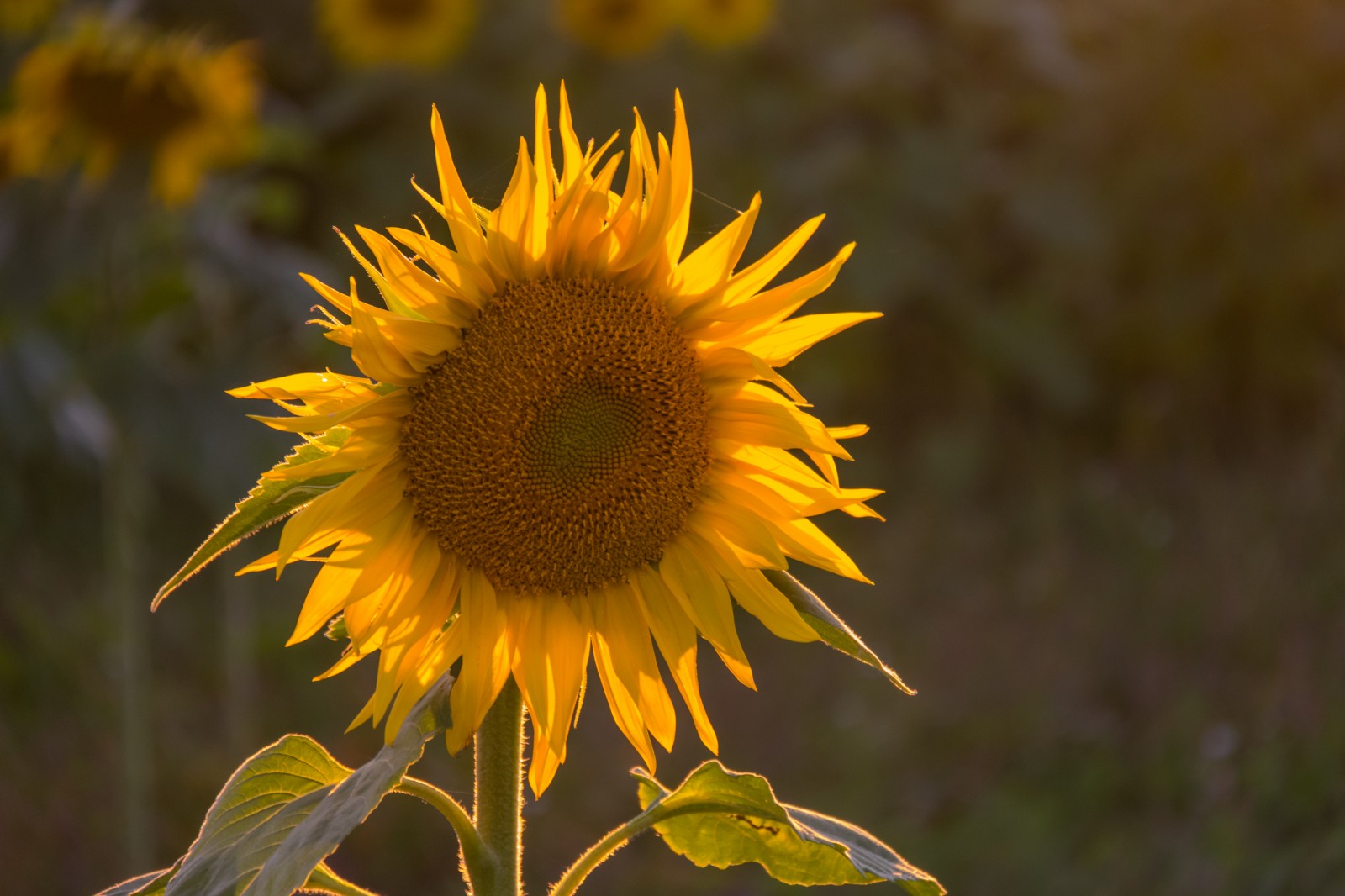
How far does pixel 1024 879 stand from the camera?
290 centimetres

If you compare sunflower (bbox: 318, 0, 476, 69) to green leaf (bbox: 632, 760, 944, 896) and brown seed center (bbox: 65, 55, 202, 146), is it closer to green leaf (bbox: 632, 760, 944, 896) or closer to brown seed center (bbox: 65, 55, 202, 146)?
brown seed center (bbox: 65, 55, 202, 146)

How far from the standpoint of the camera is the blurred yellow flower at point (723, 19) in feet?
16.9

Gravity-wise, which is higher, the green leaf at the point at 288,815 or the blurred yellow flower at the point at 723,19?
the blurred yellow flower at the point at 723,19

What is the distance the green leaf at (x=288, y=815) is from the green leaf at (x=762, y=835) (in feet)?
0.67

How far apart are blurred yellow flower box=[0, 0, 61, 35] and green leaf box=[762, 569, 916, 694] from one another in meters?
3.80

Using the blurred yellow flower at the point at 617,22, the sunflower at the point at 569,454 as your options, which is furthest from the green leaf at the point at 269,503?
the blurred yellow flower at the point at 617,22

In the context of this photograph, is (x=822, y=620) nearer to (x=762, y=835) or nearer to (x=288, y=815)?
(x=762, y=835)

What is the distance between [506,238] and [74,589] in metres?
4.28

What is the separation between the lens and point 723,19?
520 cm

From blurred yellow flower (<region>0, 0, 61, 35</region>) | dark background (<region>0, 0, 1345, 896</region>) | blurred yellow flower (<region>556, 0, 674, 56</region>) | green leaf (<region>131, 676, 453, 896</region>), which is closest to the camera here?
green leaf (<region>131, 676, 453, 896</region>)

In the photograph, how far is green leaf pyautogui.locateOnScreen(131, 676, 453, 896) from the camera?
2.98ft

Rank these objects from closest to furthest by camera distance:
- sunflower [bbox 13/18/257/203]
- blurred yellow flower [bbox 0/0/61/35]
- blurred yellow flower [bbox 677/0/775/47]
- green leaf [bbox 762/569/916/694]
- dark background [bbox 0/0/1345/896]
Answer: green leaf [bbox 762/569/916/694] < sunflower [bbox 13/18/257/203] < dark background [bbox 0/0/1345/896] < blurred yellow flower [bbox 0/0/61/35] < blurred yellow flower [bbox 677/0/775/47]

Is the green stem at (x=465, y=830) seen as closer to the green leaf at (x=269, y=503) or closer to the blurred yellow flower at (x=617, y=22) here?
the green leaf at (x=269, y=503)

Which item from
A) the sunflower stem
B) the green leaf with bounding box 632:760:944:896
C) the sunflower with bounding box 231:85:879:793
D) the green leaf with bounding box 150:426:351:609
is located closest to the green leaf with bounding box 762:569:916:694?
the sunflower with bounding box 231:85:879:793
